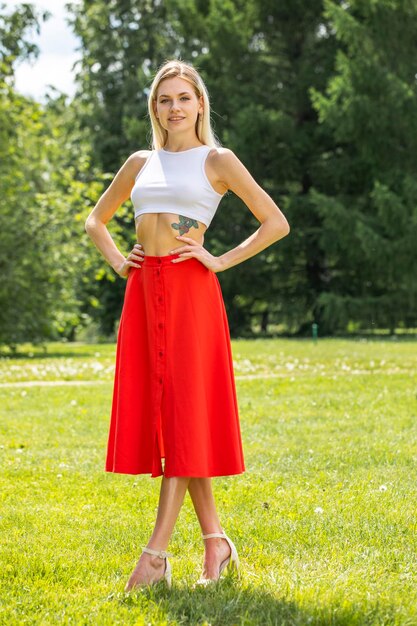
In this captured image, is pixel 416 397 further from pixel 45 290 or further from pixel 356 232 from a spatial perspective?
pixel 356 232

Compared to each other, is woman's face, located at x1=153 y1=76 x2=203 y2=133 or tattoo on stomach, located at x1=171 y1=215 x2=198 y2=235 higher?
woman's face, located at x1=153 y1=76 x2=203 y2=133

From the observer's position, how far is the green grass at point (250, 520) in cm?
353

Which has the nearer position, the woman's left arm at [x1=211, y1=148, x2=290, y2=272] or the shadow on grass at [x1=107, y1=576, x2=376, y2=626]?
the shadow on grass at [x1=107, y1=576, x2=376, y2=626]

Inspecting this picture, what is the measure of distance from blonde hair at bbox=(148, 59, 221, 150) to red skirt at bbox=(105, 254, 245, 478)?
0.50 m

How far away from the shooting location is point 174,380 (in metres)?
3.78

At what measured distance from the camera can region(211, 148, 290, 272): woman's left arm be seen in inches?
152

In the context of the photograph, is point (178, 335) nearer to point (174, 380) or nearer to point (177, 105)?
point (174, 380)

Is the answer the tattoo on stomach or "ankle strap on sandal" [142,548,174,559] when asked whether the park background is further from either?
the tattoo on stomach

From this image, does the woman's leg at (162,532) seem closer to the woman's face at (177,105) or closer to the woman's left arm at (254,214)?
the woman's left arm at (254,214)

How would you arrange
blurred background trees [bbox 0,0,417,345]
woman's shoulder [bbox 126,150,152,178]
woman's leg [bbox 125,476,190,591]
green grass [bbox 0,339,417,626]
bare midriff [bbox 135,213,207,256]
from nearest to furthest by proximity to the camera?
green grass [bbox 0,339,417,626], woman's leg [bbox 125,476,190,591], bare midriff [bbox 135,213,207,256], woman's shoulder [bbox 126,150,152,178], blurred background trees [bbox 0,0,417,345]

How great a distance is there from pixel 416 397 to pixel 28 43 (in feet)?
43.1

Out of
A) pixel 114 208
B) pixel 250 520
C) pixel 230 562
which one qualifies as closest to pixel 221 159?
pixel 114 208

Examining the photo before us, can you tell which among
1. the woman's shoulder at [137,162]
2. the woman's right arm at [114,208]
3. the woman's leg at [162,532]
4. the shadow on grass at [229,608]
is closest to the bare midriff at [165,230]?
the woman's right arm at [114,208]

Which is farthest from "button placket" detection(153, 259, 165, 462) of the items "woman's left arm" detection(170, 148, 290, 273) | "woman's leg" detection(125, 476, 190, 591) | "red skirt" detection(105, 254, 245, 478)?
"woman's leg" detection(125, 476, 190, 591)
